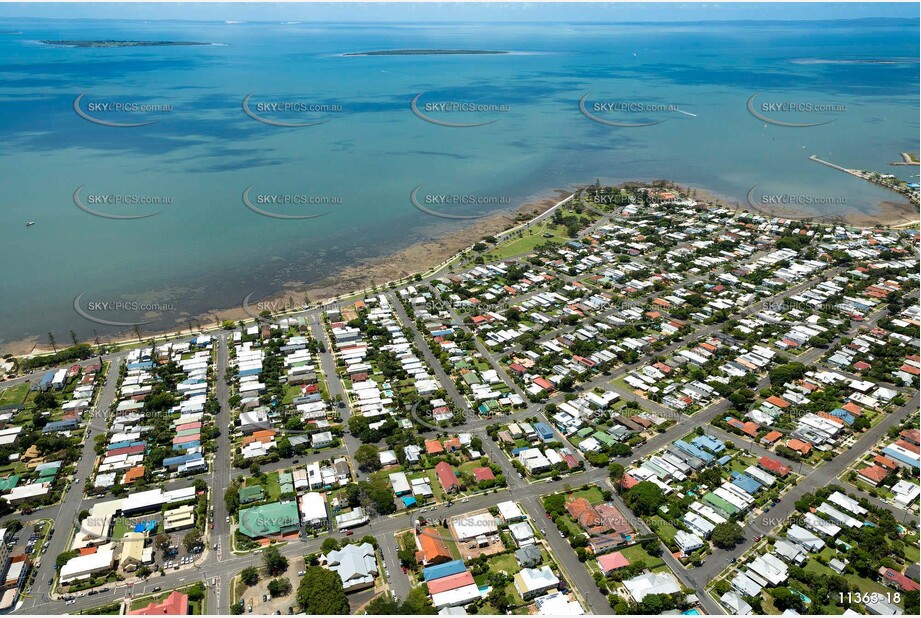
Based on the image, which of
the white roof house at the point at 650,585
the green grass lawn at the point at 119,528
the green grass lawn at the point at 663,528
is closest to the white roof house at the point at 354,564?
the green grass lawn at the point at 119,528

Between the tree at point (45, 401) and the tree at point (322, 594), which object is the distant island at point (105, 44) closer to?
the tree at point (45, 401)

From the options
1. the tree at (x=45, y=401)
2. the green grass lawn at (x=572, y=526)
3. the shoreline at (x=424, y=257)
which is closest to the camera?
the green grass lawn at (x=572, y=526)

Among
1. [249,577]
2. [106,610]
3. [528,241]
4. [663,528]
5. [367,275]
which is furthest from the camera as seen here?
[528,241]

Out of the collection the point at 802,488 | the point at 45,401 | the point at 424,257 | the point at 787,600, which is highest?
the point at 424,257

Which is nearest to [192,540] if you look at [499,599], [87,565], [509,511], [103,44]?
[87,565]

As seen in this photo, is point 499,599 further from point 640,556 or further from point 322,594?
point 322,594
